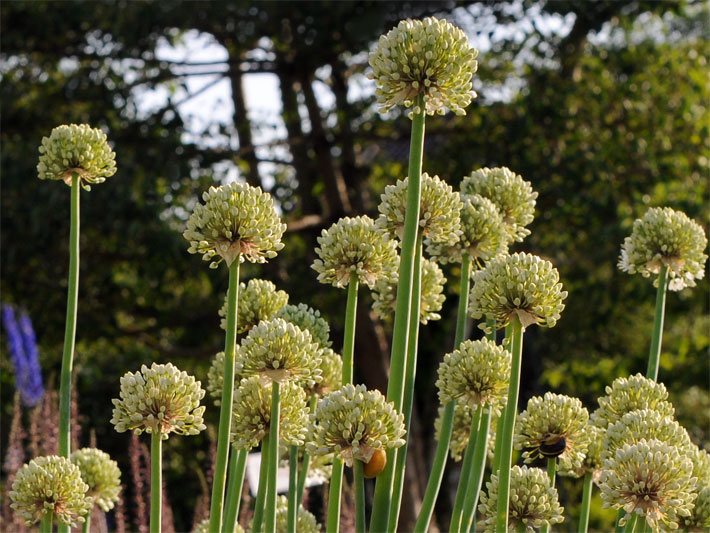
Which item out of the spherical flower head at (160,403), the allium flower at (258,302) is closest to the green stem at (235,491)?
the spherical flower head at (160,403)

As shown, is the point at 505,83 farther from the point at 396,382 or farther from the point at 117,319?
the point at 396,382

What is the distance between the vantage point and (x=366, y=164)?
9.03 metres

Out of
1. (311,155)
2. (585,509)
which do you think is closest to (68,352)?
(585,509)

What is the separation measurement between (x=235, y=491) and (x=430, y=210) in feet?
1.41

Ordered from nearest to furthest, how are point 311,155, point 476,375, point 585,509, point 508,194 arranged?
point 476,375
point 585,509
point 508,194
point 311,155

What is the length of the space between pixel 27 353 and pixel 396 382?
656 centimetres

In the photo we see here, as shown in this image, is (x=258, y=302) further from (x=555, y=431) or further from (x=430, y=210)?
(x=555, y=431)

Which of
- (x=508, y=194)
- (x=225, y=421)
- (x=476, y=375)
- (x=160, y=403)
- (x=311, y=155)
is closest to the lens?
(x=225, y=421)

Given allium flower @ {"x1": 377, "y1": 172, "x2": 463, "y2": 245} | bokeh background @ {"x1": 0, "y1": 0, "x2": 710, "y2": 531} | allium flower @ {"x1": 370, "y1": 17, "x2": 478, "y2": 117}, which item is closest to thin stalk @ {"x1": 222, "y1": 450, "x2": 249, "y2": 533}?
allium flower @ {"x1": 377, "y1": 172, "x2": 463, "y2": 245}

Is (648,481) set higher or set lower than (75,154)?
lower

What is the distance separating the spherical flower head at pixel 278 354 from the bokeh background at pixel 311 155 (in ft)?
18.6

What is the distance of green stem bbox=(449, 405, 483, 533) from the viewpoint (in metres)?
1.36

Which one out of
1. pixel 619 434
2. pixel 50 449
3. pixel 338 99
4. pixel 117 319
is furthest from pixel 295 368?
pixel 117 319

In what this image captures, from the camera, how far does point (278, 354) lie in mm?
1268
